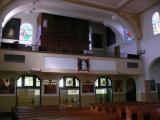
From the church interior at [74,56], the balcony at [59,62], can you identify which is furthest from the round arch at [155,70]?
the balcony at [59,62]

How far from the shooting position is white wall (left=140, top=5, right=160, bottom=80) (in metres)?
14.3

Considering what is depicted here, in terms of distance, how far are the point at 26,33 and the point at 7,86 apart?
5.51m

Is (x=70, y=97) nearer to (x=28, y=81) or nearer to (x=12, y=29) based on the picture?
(x=28, y=81)

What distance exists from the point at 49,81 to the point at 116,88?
5.32 m

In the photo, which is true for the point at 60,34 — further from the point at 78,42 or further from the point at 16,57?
the point at 16,57

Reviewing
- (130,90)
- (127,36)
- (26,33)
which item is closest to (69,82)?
(130,90)

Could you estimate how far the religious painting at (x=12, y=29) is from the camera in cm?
1550

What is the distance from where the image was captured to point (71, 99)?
1434cm

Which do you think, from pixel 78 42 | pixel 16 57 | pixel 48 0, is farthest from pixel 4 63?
pixel 78 42

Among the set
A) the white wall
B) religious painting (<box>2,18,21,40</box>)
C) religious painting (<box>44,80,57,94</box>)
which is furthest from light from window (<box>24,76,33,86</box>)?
the white wall

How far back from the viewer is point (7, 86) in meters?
12.6

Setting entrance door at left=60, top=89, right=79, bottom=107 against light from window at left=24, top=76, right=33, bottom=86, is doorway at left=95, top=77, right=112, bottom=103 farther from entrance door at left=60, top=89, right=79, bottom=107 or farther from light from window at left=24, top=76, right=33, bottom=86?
light from window at left=24, top=76, right=33, bottom=86

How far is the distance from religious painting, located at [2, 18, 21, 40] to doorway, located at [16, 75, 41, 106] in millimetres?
4055

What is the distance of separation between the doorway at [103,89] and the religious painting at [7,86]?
5.90 m
